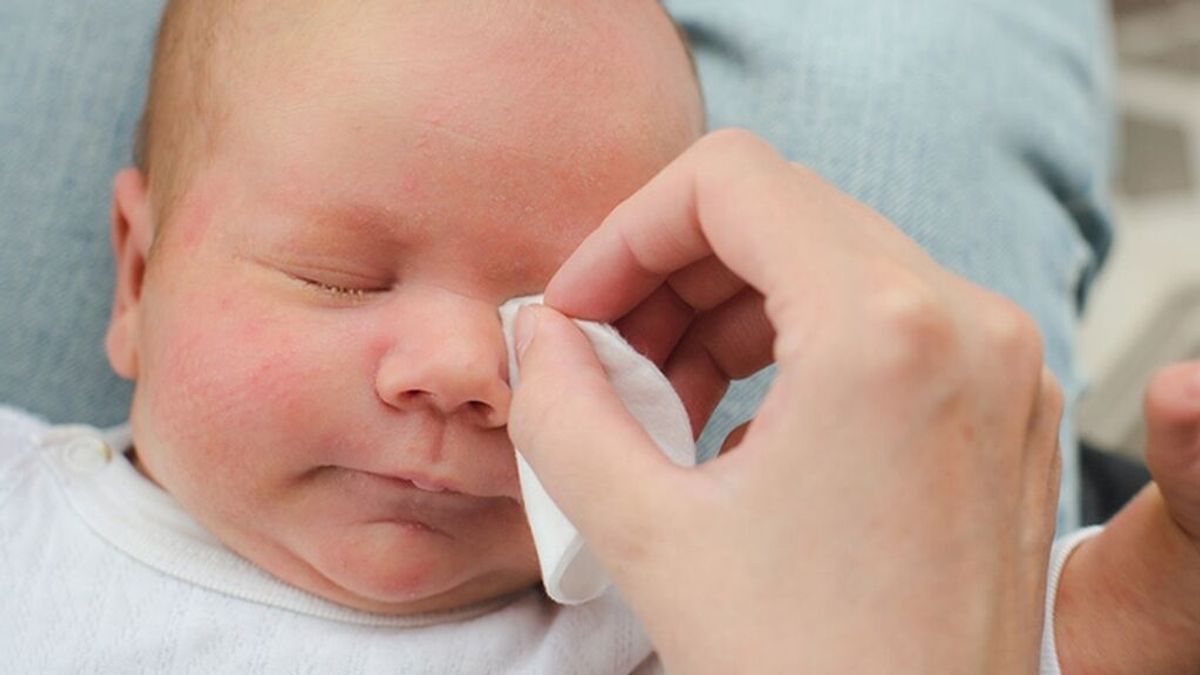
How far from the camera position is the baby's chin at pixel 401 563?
2.84 ft

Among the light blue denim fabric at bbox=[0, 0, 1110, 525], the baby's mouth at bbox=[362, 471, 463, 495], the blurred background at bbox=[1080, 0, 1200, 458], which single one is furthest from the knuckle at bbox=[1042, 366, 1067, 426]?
the blurred background at bbox=[1080, 0, 1200, 458]

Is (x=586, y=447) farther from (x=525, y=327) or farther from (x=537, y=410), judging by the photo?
(x=525, y=327)

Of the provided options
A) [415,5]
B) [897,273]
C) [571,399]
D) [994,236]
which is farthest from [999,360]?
[994,236]

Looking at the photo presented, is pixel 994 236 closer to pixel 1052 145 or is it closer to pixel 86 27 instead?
pixel 1052 145

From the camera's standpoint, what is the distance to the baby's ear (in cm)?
105

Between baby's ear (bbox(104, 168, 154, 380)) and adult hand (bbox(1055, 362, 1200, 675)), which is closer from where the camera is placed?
Result: adult hand (bbox(1055, 362, 1200, 675))

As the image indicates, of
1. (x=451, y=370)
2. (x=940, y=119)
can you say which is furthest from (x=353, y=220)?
(x=940, y=119)

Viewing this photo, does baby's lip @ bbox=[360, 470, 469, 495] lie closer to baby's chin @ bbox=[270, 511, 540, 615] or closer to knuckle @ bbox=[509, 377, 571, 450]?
baby's chin @ bbox=[270, 511, 540, 615]

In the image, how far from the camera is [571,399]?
0.66 m

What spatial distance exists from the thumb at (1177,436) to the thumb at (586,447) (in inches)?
12.3

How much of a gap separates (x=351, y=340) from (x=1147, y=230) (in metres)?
1.96

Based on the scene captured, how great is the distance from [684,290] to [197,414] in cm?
34

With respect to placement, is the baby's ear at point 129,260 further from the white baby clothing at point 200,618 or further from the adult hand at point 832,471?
the adult hand at point 832,471

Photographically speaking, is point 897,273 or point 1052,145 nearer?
point 897,273
